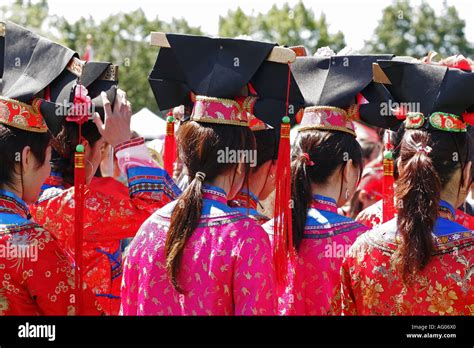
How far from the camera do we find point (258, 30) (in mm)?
33594

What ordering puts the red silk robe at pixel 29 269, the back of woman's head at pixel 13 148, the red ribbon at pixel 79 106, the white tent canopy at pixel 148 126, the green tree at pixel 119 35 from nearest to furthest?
the red silk robe at pixel 29 269
the back of woman's head at pixel 13 148
the red ribbon at pixel 79 106
the white tent canopy at pixel 148 126
the green tree at pixel 119 35

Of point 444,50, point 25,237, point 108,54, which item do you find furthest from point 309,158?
point 444,50

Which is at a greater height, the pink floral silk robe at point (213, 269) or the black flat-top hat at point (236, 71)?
the black flat-top hat at point (236, 71)

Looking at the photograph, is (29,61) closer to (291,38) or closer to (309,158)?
(309,158)

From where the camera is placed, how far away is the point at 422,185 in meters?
2.99

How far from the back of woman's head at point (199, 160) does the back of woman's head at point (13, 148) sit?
58cm

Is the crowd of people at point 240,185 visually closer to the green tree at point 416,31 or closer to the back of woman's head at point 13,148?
the back of woman's head at point 13,148

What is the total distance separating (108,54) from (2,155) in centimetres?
2873

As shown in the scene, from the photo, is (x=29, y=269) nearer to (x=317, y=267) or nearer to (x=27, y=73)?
(x=27, y=73)

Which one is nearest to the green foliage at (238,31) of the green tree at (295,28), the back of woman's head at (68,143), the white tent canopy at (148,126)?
the green tree at (295,28)

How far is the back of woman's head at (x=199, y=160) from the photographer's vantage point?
116 inches

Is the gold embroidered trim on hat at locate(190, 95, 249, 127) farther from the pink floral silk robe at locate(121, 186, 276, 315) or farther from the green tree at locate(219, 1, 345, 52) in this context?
the green tree at locate(219, 1, 345, 52)

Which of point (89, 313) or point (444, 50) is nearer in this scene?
point (89, 313)

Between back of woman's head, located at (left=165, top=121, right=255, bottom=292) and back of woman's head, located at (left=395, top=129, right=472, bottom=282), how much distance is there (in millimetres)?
588
